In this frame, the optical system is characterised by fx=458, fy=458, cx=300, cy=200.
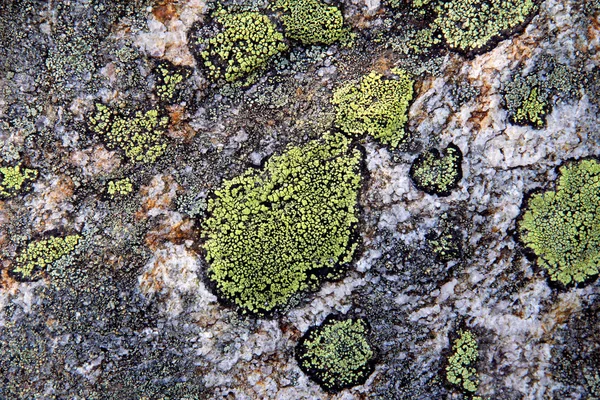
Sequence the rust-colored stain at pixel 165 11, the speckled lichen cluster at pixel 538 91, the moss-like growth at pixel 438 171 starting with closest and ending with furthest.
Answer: the speckled lichen cluster at pixel 538 91, the moss-like growth at pixel 438 171, the rust-colored stain at pixel 165 11

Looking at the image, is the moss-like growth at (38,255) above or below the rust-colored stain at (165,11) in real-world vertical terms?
below

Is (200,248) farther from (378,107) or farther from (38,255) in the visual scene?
(378,107)

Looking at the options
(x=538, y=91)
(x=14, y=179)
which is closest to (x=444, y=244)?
(x=538, y=91)

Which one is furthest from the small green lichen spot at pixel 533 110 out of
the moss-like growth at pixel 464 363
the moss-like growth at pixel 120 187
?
the moss-like growth at pixel 120 187

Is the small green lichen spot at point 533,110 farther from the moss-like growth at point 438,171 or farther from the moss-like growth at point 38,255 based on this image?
the moss-like growth at point 38,255

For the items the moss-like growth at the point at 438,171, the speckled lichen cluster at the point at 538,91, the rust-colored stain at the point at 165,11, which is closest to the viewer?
the speckled lichen cluster at the point at 538,91

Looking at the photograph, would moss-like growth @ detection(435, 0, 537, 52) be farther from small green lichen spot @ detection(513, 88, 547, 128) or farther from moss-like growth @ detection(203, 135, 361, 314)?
moss-like growth @ detection(203, 135, 361, 314)

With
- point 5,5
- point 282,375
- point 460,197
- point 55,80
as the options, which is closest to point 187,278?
point 282,375
